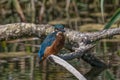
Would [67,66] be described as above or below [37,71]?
above

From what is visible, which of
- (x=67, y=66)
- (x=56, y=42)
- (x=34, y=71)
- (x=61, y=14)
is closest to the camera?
(x=67, y=66)

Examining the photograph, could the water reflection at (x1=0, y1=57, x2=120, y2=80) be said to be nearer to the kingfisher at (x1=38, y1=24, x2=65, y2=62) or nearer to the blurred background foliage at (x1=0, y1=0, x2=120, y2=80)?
the kingfisher at (x1=38, y1=24, x2=65, y2=62)

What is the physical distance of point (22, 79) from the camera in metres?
4.79

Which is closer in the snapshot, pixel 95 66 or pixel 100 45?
pixel 95 66

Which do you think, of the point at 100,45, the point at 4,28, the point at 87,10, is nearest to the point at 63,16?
the point at 87,10

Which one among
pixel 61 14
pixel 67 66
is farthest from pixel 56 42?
pixel 61 14

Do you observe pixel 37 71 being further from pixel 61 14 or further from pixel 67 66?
pixel 61 14

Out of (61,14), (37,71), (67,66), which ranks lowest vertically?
(37,71)

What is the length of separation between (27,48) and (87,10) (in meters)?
4.03

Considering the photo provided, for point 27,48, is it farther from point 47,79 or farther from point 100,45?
point 47,79

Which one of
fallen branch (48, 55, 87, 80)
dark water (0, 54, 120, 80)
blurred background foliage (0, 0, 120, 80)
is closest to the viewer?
fallen branch (48, 55, 87, 80)

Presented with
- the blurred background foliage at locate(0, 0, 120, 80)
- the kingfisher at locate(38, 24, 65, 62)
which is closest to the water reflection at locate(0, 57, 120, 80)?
the kingfisher at locate(38, 24, 65, 62)

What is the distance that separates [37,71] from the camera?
5.20m

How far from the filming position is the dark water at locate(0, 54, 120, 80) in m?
4.88
